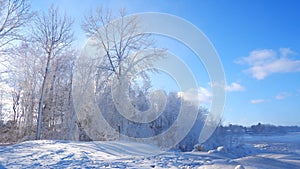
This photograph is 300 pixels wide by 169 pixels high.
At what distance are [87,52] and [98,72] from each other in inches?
74.2

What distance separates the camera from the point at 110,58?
828 inches

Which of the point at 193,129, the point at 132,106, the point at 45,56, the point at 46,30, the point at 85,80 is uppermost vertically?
the point at 46,30

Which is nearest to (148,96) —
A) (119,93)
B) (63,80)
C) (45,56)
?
(119,93)

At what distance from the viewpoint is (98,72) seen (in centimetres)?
2191

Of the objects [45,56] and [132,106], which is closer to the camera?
[45,56]

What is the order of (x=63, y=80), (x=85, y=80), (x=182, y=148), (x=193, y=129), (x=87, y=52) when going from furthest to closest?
1. (x=193, y=129)
2. (x=182, y=148)
3. (x=63, y=80)
4. (x=85, y=80)
5. (x=87, y=52)

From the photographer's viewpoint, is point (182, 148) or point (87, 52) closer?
point (87, 52)

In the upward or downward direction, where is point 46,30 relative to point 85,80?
upward

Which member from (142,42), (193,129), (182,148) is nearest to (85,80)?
(142,42)

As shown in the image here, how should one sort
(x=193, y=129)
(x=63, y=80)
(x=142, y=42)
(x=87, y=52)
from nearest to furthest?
(x=142, y=42) < (x=87, y=52) < (x=63, y=80) < (x=193, y=129)

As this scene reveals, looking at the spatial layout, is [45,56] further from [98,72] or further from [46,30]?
[98,72]

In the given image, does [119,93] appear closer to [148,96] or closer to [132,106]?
[132,106]

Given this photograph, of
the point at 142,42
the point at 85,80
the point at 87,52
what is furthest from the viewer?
the point at 85,80

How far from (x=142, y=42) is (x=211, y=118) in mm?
17288
